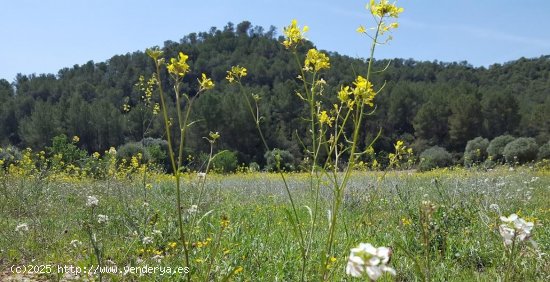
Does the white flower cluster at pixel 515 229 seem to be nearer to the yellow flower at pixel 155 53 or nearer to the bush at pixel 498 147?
the yellow flower at pixel 155 53

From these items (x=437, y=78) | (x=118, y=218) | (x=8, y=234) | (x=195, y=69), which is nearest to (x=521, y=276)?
(x=118, y=218)

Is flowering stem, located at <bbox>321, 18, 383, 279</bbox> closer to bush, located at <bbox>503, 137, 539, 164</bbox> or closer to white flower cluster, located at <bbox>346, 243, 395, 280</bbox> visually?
white flower cluster, located at <bbox>346, 243, 395, 280</bbox>

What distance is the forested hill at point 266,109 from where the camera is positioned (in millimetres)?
39531

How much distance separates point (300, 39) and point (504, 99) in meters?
43.6

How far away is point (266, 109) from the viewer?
42.0 metres

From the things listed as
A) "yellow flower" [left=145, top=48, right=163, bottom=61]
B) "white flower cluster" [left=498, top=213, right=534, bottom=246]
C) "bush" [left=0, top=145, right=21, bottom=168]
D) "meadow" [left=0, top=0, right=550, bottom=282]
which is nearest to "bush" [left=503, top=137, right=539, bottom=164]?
"meadow" [left=0, top=0, right=550, bottom=282]

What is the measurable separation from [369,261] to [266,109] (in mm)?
41398

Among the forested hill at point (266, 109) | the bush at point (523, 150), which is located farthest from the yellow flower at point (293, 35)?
the forested hill at point (266, 109)

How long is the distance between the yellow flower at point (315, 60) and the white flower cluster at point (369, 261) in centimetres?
110

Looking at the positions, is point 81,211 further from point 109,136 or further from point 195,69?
point 195,69

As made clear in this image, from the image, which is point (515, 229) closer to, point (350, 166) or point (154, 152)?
point (350, 166)

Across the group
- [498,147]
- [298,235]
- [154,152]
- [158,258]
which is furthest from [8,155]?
[498,147]

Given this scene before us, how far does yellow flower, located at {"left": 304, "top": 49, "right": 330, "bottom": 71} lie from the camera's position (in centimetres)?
178

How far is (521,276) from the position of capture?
2301 mm
